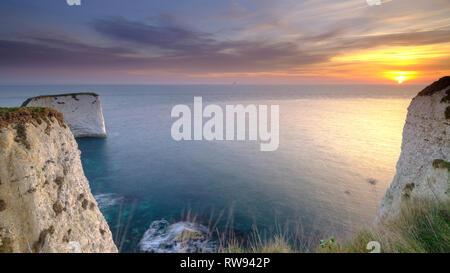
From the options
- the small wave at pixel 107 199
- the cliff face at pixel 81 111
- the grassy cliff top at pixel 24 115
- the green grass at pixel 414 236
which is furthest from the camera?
the cliff face at pixel 81 111

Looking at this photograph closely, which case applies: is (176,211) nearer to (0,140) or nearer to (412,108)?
(0,140)

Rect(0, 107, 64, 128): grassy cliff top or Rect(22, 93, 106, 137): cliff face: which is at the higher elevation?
Rect(22, 93, 106, 137): cliff face

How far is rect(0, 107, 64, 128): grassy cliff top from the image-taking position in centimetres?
281

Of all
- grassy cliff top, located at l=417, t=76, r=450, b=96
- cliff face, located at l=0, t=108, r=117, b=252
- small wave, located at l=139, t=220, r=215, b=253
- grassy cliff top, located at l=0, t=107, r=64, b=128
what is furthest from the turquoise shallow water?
grassy cliff top, located at l=0, t=107, r=64, b=128

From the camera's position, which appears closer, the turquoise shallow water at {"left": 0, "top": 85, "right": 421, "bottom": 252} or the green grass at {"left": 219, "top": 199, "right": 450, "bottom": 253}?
the green grass at {"left": 219, "top": 199, "right": 450, "bottom": 253}

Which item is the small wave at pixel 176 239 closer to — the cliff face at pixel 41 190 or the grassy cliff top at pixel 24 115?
the cliff face at pixel 41 190

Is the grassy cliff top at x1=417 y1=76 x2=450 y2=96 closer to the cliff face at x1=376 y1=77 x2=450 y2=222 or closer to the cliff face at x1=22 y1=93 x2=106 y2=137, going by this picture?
the cliff face at x1=376 y1=77 x2=450 y2=222

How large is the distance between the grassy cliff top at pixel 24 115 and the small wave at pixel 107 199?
36.2ft

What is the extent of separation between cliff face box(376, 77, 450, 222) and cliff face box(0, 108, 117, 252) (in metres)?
7.76

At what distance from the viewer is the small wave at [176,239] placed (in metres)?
8.74

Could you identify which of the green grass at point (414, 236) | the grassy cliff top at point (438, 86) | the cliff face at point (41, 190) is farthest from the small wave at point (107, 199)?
the grassy cliff top at point (438, 86)

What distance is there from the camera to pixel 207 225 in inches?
421

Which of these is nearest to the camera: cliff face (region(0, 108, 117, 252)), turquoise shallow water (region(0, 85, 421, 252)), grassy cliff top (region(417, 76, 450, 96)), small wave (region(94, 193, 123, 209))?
cliff face (region(0, 108, 117, 252))
